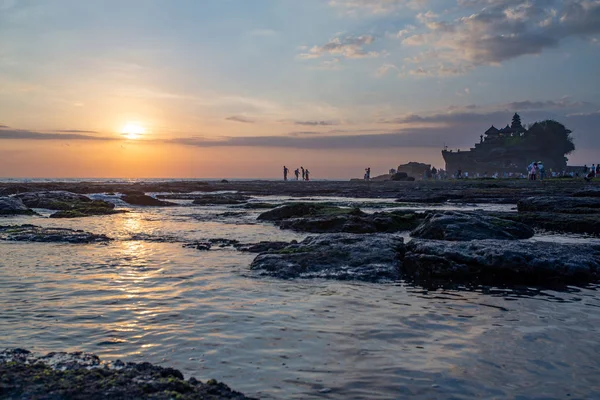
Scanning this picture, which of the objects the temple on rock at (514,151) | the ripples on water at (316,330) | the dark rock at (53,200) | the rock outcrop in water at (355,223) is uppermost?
the temple on rock at (514,151)

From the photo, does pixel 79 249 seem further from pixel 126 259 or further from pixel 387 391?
pixel 387 391

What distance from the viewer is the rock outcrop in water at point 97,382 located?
372 centimetres

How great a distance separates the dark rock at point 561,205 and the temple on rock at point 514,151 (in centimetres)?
15033

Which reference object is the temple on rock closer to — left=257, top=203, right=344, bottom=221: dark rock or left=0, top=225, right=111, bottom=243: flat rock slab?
left=257, top=203, right=344, bottom=221: dark rock

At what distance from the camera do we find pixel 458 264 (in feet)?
30.3

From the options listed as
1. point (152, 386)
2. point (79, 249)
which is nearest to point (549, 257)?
point (152, 386)

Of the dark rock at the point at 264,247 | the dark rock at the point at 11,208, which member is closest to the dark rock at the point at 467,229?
the dark rock at the point at 264,247

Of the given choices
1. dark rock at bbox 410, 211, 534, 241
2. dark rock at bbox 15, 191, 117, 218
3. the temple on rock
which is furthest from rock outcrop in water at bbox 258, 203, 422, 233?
the temple on rock

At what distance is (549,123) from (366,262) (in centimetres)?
18441

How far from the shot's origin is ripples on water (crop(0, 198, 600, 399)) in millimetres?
4426

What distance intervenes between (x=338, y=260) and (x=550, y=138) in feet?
591

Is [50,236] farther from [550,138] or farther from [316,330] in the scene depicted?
[550,138]

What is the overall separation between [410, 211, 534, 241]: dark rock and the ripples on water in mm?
4734

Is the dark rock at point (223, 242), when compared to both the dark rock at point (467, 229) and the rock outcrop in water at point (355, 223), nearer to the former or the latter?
the rock outcrop in water at point (355, 223)
